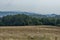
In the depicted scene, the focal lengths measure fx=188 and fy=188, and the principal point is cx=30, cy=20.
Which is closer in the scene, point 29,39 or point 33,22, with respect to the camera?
point 29,39

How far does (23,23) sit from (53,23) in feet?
14.0

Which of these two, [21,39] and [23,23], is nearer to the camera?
[21,39]

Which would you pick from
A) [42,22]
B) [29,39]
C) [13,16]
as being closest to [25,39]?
[29,39]

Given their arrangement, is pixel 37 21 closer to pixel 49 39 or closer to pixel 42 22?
pixel 42 22

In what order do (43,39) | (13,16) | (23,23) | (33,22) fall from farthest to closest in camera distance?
(13,16), (33,22), (23,23), (43,39)

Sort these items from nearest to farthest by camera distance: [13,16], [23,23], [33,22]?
[23,23], [33,22], [13,16]

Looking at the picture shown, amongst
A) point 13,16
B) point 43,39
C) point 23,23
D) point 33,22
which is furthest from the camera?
point 13,16

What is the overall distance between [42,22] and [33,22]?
130 centimetres

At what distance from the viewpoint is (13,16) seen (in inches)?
1187

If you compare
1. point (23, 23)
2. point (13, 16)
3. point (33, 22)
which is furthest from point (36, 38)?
point (13, 16)

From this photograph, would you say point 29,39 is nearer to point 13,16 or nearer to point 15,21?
point 15,21

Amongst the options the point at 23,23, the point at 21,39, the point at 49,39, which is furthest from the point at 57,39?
the point at 23,23

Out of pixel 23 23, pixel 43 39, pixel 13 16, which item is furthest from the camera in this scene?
pixel 13 16

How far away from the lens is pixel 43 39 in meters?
11.2
